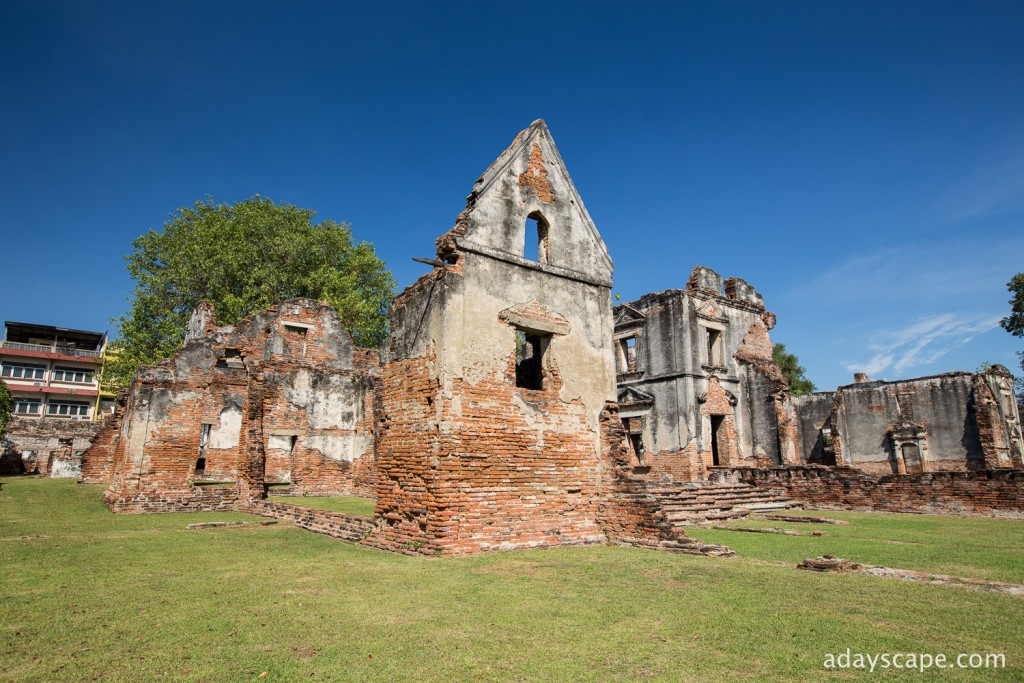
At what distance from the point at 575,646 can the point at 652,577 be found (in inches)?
113

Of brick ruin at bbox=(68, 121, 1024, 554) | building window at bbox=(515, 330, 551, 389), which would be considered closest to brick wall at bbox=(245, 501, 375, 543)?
brick ruin at bbox=(68, 121, 1024, 554)

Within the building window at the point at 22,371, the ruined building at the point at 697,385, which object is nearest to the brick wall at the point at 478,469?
the ruined building at the point at 697,385

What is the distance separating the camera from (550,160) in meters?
11.8

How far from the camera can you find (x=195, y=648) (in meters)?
4.59

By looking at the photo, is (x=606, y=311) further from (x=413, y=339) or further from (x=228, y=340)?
(x=228, y=340)

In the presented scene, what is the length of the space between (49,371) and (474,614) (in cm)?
6041

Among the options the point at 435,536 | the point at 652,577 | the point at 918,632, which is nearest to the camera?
the point at 918,632

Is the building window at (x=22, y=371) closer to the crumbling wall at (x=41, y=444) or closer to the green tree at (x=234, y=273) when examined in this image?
the crumbling wall at (x=41, y=444)

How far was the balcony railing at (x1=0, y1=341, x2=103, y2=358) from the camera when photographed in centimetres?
5078

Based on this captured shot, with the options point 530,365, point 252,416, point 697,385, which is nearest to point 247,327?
point 252,416

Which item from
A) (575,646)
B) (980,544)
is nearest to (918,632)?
(575,646)

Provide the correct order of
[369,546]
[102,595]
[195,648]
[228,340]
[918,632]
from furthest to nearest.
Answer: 1. [228,340]
2. [369,546]
3. [102,595]
4. [918,632]
5. [195,648]

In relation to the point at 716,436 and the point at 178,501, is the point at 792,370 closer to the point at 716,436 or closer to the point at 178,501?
the point at 716,436

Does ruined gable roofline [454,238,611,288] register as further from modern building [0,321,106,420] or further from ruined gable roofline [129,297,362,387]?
modern building [0,321,106,420]
